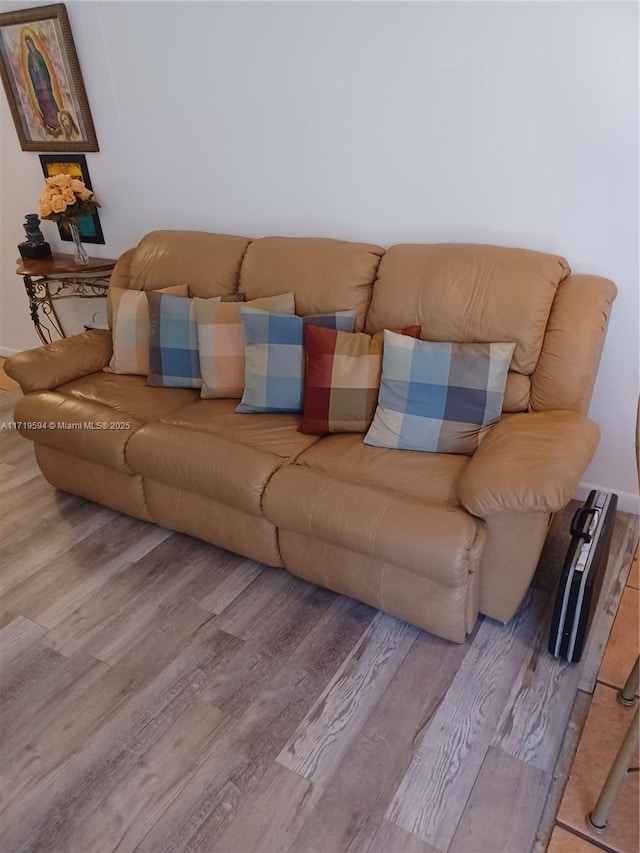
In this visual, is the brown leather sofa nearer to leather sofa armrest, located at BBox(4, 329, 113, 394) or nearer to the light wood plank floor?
leather sofa armrest, located at BBox(4, 329, 113, 394)

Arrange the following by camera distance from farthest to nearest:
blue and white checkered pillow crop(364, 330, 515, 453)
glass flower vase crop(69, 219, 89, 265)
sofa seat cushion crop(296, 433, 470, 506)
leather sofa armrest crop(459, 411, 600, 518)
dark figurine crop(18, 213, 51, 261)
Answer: dark figurine crop(18, 213, 51, 261) < glass flower vase crop(69, 219, 89, 265) < blue and white checkered pillow crop(364, 330, 515, 453) < sofa seat cushion crop(296, 433, 470, 506) < leather sofa armrest crop(459, 411, 600, 518)

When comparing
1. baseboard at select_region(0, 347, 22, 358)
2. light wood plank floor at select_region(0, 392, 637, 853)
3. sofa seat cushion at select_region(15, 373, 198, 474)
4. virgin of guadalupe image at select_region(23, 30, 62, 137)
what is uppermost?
virgin of guadalupe image at select_region(23, 30, 62, 137)

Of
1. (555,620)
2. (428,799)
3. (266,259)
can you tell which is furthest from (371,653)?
(266,259)

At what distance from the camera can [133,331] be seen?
247 cm

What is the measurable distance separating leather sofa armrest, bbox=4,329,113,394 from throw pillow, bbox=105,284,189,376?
14cm

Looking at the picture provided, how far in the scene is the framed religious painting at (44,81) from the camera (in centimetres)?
280

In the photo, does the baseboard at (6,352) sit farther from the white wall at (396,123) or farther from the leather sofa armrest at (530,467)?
the leather sofa armrest at (530,467)

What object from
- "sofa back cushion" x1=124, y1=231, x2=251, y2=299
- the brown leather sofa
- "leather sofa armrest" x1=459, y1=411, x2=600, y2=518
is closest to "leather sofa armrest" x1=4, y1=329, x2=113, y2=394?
the brown leather sofa

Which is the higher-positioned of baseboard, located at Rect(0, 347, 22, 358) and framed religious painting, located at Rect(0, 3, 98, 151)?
framed religious painting, located at Rect(0, 3, 98, 151)

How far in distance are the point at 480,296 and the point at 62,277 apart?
2.31 metres

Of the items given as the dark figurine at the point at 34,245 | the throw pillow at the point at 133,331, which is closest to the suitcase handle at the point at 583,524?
the throw pillow at the point at 133,331

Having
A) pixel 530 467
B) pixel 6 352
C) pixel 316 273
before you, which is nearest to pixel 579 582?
pixel 530 467

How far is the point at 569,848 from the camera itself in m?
1.25

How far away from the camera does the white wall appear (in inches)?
72.3
